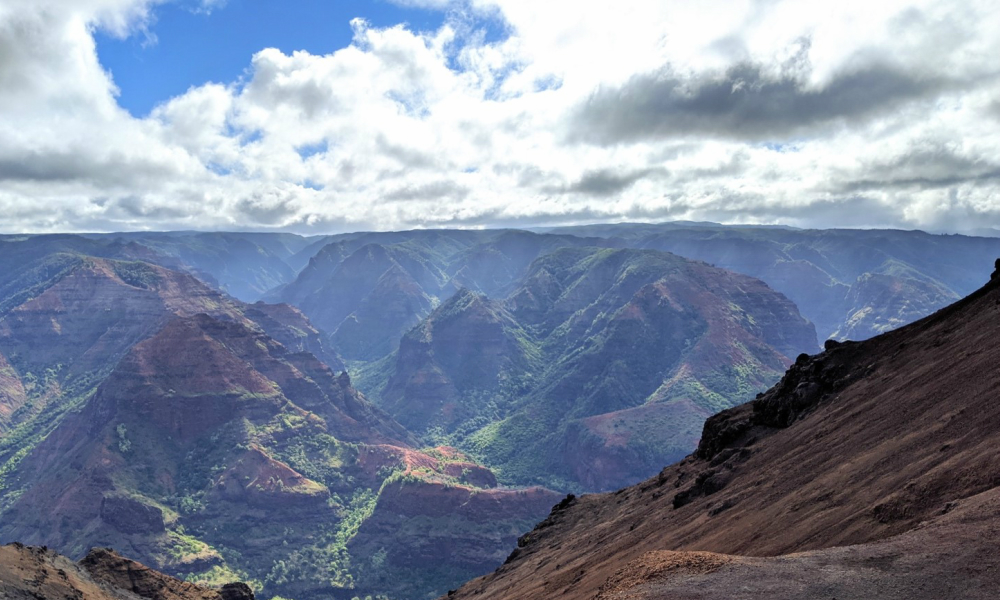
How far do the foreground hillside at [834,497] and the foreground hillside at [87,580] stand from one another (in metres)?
40.2

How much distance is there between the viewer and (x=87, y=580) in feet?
273

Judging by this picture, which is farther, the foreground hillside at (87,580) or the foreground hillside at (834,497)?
the foreground hillside at (87,580)

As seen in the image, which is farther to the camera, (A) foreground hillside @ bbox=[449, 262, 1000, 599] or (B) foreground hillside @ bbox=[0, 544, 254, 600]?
(B) foreground hillside @ bbox=[0, 544, 254, 600]

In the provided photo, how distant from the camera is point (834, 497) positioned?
148 feet

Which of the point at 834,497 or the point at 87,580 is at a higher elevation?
the point at 87,580

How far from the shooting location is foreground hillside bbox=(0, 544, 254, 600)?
70.2m

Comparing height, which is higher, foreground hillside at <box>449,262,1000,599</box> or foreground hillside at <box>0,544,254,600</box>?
foreground hillside at <box>0,544,254,600</box>

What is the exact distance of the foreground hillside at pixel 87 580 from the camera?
70250 mm

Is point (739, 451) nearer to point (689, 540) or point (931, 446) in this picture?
point (689, 540)

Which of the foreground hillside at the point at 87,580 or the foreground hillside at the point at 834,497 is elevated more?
the foreground hillside at the point at 87,580

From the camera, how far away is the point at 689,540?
54156mm

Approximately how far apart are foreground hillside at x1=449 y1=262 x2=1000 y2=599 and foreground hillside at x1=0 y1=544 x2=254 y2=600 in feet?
132

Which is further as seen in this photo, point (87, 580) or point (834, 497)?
point (87, 580)

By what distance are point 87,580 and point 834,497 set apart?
275ft
